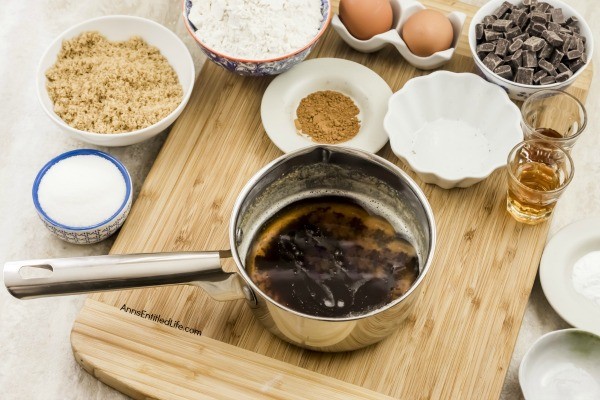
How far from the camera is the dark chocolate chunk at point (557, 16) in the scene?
6.37 feet

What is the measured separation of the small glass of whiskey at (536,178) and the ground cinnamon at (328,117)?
14.6 inches

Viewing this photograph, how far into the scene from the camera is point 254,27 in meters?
1.86

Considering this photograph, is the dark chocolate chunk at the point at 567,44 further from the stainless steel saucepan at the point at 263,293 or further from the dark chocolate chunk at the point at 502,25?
the stainless steel saucepan at the point at 263,293

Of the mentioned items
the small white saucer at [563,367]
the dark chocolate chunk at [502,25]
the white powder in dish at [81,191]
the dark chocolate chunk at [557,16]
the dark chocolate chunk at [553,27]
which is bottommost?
the small white saucer at [563,367]

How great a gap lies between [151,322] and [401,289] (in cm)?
50

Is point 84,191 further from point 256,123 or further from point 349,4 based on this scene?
point 349,4

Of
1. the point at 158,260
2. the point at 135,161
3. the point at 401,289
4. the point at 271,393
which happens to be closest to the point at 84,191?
the point at 135,161

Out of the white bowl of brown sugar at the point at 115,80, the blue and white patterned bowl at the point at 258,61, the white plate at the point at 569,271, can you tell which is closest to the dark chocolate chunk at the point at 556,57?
the white plate at the point at 569,271

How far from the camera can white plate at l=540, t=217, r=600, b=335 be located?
1707 millimetres

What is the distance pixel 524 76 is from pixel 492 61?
0.08m

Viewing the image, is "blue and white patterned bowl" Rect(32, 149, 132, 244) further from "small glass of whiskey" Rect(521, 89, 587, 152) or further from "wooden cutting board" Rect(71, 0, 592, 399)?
"small glass of whiskey" Rect(521, 89, 587, 152)

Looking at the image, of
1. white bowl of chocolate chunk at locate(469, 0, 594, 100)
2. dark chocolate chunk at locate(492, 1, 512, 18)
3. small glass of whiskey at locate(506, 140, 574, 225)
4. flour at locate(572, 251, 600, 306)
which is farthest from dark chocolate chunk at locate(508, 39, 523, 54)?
flour at locate(572, 251, 600, 306)

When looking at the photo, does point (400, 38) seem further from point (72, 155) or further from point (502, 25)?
Answer: point (72, 155)

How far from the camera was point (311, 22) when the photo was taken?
1.93 m
